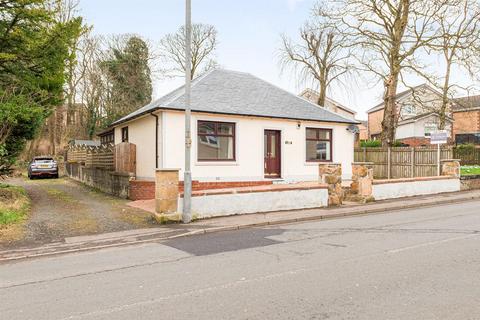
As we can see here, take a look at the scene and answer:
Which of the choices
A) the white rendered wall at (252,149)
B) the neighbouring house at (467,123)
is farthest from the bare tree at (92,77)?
the neighbouring house at (467,123)

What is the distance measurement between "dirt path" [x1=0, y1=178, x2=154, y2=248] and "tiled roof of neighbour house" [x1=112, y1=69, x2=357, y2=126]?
440 cm

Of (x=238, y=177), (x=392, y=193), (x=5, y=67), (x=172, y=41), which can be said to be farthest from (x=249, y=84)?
(x=172, y=41)

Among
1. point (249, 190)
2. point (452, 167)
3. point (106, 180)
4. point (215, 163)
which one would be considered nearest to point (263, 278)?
point (249, 190)

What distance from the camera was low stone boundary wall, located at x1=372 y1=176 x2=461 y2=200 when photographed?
15456mm

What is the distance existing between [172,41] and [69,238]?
120 ft

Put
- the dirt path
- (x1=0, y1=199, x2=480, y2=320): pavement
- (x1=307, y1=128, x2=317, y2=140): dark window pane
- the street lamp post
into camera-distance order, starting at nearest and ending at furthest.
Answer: (x1=0, y1=199, x2=480, y2=320): pavement, the dirt path, the street lamp post, (x1=307, y1=128, x2=317, y2=140): dark window pane

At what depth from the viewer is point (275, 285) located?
5.36 m

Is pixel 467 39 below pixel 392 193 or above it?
above

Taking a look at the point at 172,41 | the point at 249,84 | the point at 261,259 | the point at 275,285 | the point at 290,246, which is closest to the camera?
the point at 275,285

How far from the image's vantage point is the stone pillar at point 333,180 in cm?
1391

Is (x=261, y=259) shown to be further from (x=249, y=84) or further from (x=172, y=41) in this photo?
(x=172, y=41)

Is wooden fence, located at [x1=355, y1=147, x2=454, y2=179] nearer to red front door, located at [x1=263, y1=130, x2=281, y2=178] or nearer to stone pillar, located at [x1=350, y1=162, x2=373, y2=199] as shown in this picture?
stone pillar, located at [x1=350, y1=162, x2=373, y2=199]

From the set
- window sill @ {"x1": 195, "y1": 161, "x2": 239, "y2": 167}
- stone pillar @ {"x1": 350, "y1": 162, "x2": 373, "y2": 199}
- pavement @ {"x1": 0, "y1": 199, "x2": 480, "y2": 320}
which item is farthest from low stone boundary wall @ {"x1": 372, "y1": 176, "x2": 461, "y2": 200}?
pavement @ {"x1": 0, "y1": 199, "x2": 480, "y2": 320}

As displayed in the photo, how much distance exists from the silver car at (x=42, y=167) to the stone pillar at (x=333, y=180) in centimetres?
2332
